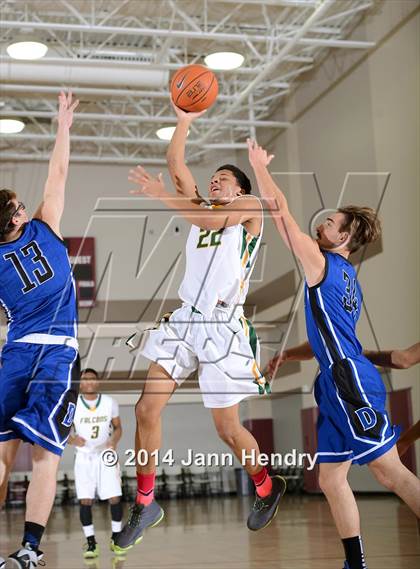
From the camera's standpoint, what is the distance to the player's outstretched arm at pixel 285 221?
529 centimetres

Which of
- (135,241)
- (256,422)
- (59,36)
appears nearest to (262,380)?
(59,36)

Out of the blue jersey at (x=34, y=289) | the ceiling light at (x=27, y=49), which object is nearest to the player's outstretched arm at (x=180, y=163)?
the blue jersey at (x=34, y=289)

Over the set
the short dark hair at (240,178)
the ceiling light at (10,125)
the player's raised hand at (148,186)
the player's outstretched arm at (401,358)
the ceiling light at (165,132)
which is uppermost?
the ceiling light at (165,132)

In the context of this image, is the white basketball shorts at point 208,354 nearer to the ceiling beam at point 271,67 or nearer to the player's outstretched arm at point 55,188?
the player's outstretched arm at point 55,188

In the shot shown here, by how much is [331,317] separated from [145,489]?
5.53 ft

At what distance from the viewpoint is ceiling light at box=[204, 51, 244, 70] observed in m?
15.1

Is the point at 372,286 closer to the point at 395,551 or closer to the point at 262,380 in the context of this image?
the point at 395,551

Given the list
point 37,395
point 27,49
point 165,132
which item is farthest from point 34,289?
point 165,132

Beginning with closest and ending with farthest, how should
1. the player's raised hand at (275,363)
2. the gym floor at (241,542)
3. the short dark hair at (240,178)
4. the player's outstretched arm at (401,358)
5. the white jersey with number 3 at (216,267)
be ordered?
the white jersey with number 3 at (216,267), the player's outstretched arm at (401,358), the short dark hair at (240,178), the player's raised hand at (275,363), the gym floor at (241,542)

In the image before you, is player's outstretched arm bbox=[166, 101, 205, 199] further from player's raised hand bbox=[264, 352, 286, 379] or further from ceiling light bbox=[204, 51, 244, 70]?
ceiling light bbox=[204, 51, 244, 70]

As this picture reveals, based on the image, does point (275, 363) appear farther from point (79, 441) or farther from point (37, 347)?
point (79, 441)

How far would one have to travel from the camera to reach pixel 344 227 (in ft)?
18.4

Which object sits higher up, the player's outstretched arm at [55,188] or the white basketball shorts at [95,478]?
the player's outstretched arm at [55,188]

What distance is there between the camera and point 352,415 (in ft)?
17.3
